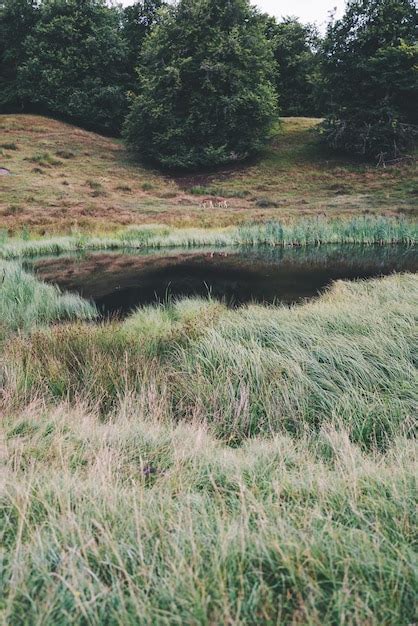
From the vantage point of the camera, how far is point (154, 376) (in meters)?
4.41

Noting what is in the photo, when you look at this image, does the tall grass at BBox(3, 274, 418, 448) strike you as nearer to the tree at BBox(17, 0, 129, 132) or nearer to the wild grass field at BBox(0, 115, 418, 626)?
the wild grass field at BBox(0, 115, 418, 626)

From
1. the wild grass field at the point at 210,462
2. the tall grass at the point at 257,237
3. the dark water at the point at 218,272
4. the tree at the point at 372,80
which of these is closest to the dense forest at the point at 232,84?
the tree at the point at 372,80

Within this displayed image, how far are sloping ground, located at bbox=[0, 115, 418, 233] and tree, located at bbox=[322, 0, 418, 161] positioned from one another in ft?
7.38

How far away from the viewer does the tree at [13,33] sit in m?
46.7

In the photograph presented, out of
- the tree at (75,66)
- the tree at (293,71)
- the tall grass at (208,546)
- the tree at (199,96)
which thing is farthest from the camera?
the tree at (293,71)

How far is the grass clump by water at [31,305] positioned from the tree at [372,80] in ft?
102

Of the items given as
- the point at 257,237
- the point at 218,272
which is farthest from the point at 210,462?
the point at 257,237

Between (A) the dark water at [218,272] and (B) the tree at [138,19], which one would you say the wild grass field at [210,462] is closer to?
(A) the dark water at [218,272]

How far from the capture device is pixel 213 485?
211 cm

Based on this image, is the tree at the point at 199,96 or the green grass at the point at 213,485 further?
the tree at the point at 199,96

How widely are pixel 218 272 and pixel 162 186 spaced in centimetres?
2079

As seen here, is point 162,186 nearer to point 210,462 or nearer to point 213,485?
point 210,462

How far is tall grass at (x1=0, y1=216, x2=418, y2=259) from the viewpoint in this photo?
54.8 feet

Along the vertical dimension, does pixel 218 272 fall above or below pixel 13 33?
below
